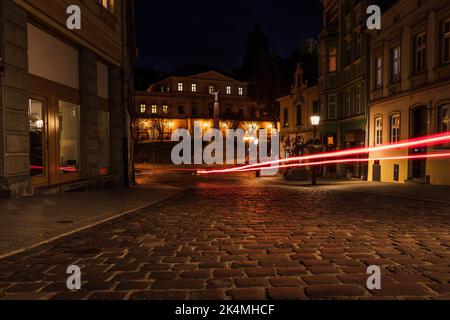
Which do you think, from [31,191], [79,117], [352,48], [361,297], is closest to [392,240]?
[361,297]

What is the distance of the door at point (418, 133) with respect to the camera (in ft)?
68.4

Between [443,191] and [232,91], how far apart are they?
7517cm

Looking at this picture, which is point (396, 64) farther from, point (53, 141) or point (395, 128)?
point (53, 141)

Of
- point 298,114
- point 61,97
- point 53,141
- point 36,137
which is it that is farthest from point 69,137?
point 298,114

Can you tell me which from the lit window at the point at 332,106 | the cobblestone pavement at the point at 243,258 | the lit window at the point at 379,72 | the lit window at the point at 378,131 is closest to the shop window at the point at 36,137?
the cobblestone pavement at the point at 243,258

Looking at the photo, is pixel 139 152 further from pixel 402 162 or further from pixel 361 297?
pixel 361 297

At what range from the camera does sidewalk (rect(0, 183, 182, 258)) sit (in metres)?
7.30

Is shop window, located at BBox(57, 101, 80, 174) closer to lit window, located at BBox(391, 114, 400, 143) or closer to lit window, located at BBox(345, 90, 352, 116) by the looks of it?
lit window, located at BBox(391, 114, 400, 143)

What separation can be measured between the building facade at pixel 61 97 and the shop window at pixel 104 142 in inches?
1.7

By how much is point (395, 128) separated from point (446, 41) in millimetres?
5772

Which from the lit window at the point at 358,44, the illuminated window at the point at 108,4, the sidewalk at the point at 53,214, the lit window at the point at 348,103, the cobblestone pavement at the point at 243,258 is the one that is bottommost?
the cobblestone pavement at the point at 243,258

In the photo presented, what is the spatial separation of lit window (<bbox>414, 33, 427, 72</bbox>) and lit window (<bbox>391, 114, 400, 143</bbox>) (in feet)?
9.39

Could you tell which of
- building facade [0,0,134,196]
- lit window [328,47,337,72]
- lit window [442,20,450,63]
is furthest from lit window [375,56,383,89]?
building facade [0,0,134,196]

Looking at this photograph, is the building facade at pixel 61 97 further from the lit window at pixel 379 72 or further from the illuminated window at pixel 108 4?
the lit window at pixel 379 72
